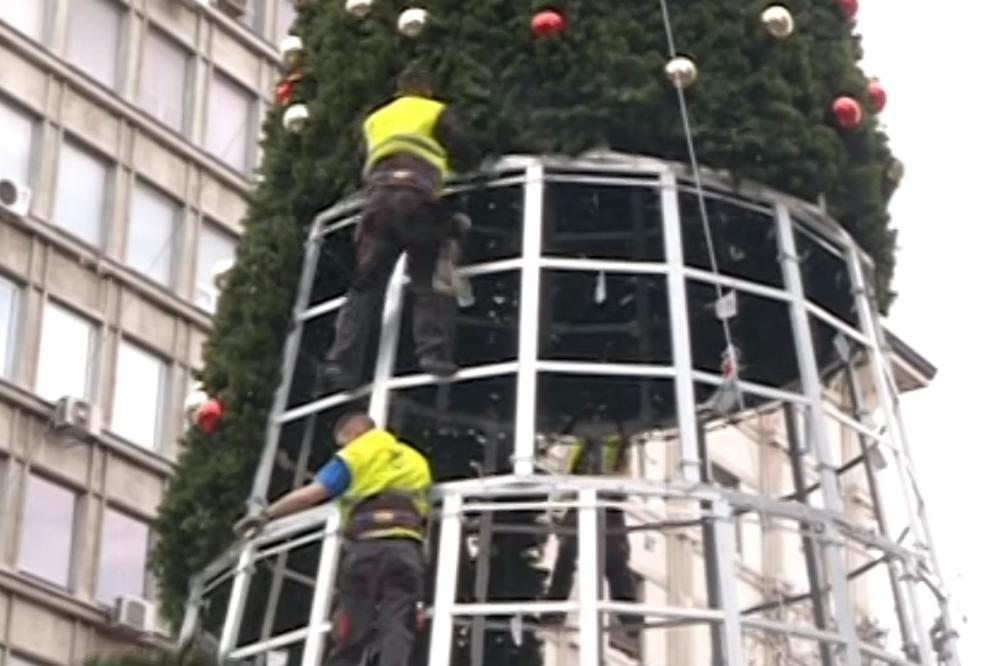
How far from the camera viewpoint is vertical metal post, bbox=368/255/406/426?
14617 mm

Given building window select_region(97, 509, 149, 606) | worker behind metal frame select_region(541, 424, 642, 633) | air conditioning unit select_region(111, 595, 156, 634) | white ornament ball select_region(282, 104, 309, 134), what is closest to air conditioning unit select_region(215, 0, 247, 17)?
building window select_region(97, 509, 149, 606)

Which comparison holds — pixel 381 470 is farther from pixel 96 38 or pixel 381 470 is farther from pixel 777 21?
pixel 96 38

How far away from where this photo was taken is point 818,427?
14.6 m

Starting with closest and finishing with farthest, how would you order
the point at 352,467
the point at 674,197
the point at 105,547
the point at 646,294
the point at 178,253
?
the point at 352,467
the point at 674,197
the point at 646,294
the point at 105,547
the point at 178,253

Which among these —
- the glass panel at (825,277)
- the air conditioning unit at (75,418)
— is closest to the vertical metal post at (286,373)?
the glass panel at (825,277)

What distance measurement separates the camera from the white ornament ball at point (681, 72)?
1497 cm

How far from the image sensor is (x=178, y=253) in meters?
33.7

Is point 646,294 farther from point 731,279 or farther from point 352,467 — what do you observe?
point 352,467

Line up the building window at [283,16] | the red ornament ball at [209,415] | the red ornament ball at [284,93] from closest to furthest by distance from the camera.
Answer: the red ornament ball at [209,415]
the red ornament ball at [284,93]
the building window at [283,16]

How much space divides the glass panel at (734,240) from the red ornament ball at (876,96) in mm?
1053

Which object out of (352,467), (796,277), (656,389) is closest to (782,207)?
(796,277)

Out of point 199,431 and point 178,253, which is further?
point 178,253

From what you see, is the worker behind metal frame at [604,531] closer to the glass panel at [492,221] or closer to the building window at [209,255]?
the glass panel at [492,221]

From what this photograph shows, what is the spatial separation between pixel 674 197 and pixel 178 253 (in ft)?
63.4
